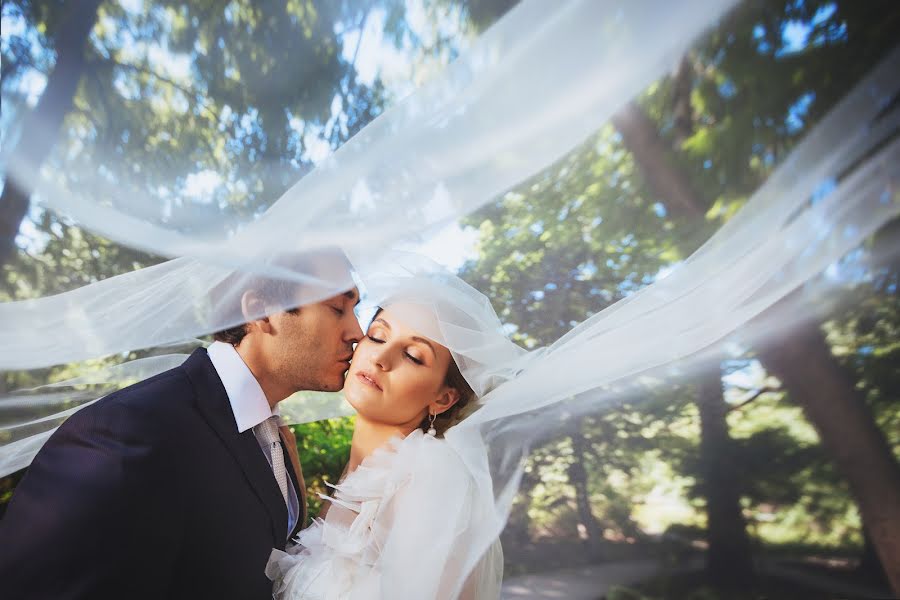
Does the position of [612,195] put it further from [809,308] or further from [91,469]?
[91,469]

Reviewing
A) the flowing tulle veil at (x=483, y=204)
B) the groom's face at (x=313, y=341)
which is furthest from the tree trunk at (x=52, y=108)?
the groom's face at (x=313, y=341)

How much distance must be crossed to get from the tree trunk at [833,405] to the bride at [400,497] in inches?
41.1

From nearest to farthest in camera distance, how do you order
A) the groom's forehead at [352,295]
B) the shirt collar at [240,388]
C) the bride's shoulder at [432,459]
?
the bride's shoulder at [432,459]
the shirt collar at [240,388]
the groom's forehead at [352,295]

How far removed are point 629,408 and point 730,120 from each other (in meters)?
0.87

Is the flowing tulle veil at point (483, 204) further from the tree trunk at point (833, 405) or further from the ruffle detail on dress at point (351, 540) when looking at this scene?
the ruffle detail on dress at point (351, 540)

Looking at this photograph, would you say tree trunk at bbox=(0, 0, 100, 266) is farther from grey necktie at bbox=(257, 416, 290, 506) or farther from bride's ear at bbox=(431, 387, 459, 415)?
bride's ear at bbox=(431, 387, 459, 415)

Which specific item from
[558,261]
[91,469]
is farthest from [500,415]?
[91,469]

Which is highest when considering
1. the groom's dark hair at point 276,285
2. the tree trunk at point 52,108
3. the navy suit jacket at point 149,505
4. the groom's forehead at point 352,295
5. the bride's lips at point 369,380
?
the tree trunk at point 52,108

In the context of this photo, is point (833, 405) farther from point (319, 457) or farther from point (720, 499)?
point (319, 457)

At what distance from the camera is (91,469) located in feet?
5.29

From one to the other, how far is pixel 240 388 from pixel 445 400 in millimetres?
906

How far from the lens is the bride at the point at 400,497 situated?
5.96 ft

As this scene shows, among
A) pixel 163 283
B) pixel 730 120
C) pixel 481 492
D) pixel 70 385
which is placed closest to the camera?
pixel 730 120

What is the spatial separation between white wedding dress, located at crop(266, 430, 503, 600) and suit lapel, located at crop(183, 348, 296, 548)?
0.57 feet
